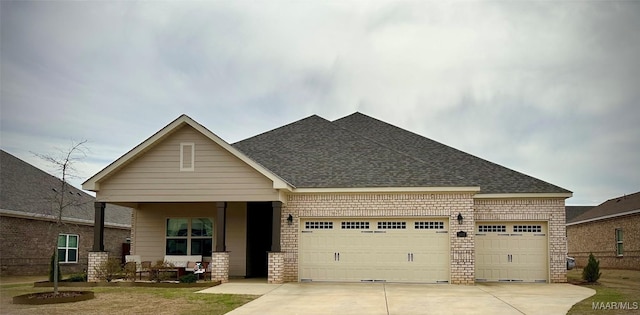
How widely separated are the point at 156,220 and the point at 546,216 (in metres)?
14.5

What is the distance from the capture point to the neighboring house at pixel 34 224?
81.0ft

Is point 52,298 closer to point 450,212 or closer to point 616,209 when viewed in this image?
point 450,212

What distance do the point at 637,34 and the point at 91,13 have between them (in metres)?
18.9

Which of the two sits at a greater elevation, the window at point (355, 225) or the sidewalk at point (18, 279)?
the window at point (355, 225)

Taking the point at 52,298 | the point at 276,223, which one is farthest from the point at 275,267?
the point at 52,298

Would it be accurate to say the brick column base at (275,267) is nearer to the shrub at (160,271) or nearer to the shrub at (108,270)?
the shrub at (160,271)

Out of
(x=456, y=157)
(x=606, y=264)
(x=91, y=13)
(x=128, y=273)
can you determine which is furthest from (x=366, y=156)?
(x=606, y=264)

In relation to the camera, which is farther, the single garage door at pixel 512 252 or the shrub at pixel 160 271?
the single garage door at pixel 512 252

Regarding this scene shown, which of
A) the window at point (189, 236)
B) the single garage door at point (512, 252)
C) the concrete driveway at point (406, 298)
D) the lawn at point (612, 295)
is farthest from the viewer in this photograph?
the window at point (189, 236)

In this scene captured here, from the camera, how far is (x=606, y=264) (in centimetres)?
3312

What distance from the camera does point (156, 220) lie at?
931 inches

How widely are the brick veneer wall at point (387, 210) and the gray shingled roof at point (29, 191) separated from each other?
9.00 m

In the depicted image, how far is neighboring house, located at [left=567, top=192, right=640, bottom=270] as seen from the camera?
2956cm

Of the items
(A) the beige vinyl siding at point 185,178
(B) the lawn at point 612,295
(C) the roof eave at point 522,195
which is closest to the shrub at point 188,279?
(A) the beige vinyl siding at point 185,178
